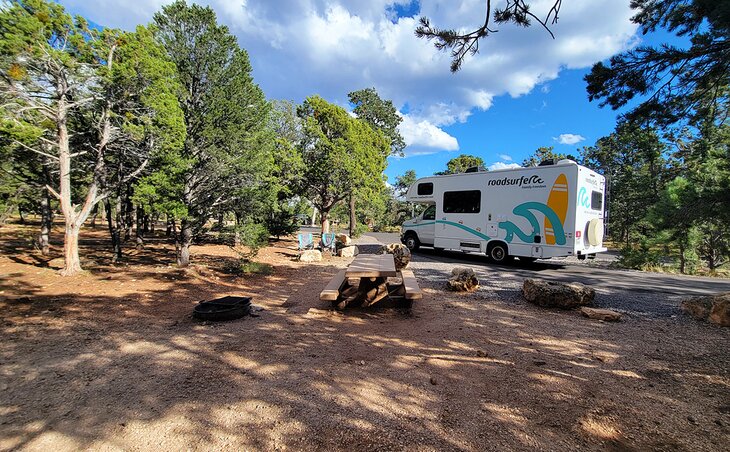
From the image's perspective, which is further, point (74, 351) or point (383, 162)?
point (383, 162)

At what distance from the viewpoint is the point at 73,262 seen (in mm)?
8531

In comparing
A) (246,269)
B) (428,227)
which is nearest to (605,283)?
(428,227)

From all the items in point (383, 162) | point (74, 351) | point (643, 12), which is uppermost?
point (383, 162)

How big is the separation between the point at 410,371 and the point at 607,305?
4.65m

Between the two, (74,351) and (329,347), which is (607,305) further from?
(74,351)

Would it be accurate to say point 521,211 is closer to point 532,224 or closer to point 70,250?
point 532,224

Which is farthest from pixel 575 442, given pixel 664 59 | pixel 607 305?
pixel 607 305

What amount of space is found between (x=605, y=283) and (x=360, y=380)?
751 cm

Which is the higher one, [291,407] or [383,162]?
[383,162]

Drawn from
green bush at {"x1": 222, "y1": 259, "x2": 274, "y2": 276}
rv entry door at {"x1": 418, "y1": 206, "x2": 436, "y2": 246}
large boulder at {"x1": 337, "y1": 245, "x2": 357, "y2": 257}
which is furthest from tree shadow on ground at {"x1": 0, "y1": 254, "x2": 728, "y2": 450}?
large boulder at {"x1": 337, "y1": 245, "x2": 357, "y2": 257}

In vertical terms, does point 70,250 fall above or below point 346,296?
above

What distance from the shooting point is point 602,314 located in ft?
16.1

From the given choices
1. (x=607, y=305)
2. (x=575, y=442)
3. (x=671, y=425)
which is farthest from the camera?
(x=607, y=305)

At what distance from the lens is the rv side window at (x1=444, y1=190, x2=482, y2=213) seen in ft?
36.6
